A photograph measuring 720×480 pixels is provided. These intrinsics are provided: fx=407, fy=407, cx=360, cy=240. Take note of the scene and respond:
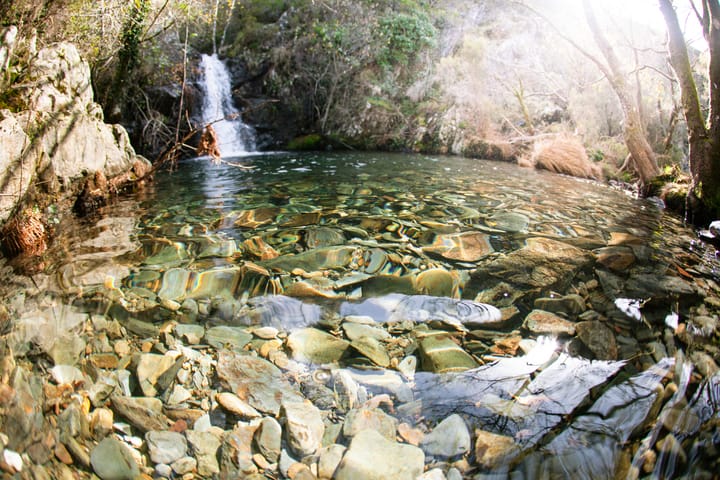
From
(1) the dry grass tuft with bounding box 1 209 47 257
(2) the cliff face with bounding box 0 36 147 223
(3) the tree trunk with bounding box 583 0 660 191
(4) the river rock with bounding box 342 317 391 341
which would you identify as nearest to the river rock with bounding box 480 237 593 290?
(4) the river rock with bounding box 342 317 391 341

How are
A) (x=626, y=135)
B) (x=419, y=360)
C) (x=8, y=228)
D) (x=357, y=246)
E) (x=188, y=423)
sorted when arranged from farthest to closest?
1. (x=626, y=135)
2. (x=357, y=246)
3. (x=8, y=228)
4. (x=419, y=360)
5. (x=188, y=423)

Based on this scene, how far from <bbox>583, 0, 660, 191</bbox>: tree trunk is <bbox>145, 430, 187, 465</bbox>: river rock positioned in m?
8.50

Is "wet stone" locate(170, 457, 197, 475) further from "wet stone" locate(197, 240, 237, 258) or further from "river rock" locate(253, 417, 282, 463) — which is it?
"wet stone" locate(197, 240, 237, 258)

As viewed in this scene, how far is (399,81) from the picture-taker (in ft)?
56.0

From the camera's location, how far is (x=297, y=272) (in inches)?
131

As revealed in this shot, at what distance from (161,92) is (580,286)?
41.6ft

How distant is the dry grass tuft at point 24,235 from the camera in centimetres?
350

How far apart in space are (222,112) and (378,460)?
14.2 metres

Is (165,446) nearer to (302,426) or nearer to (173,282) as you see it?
(302,426)

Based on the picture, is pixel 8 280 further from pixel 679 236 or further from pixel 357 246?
pixel 679 236

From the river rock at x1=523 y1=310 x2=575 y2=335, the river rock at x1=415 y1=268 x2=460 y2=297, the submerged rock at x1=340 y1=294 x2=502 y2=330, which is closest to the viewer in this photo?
the river rock at x1=523 y1=310 x2=575 y2=335

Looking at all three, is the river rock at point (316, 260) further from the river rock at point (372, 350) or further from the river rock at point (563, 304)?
the river rock at point (563, 304)

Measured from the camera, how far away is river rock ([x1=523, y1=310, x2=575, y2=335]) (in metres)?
2.58

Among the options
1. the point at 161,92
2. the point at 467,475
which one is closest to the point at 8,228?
the point at 467,475
